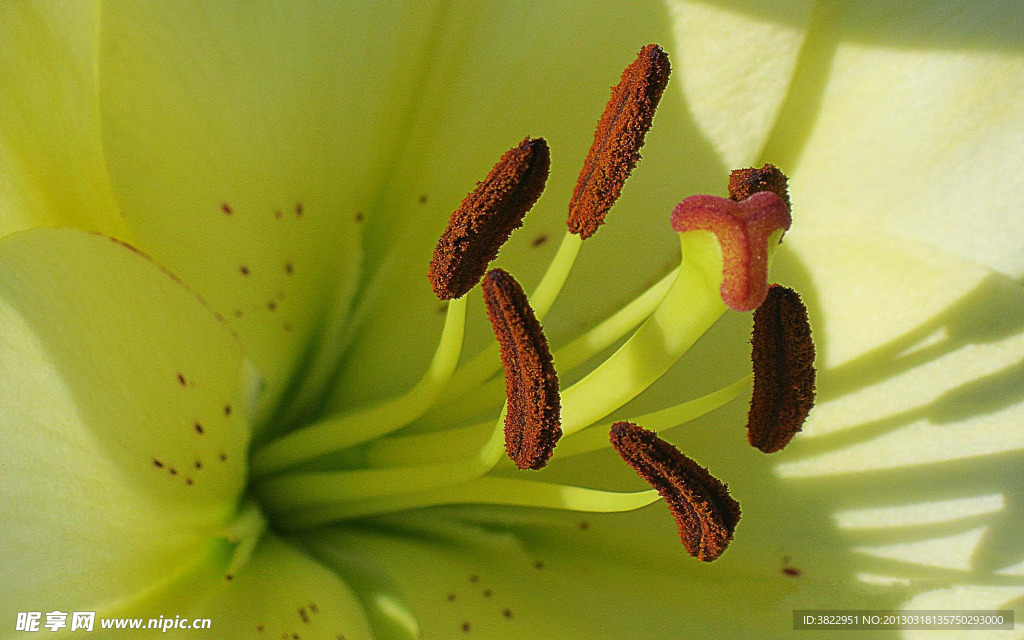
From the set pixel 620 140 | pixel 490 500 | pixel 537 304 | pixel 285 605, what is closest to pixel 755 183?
pixel 620 140

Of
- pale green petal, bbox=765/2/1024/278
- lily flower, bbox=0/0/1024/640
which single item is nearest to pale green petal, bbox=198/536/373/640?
lily flower, bbox=0/0/1024/640

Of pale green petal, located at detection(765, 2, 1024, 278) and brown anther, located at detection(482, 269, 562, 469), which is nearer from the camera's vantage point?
brown anther, located at detection(482, 269, 562, 469)

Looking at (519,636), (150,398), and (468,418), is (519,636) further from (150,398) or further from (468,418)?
(150,398)

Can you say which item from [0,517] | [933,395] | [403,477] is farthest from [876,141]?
[0,517]

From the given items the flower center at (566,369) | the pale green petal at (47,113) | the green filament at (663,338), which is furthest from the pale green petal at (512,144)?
the pale green petal at (47,113)

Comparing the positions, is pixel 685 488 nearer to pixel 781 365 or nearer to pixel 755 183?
pixel 781 365

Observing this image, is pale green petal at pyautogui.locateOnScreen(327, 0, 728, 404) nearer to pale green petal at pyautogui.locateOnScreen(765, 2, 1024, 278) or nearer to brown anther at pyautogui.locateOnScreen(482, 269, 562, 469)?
pale green petal at pyautogui.locateOnScreen(765, 2, 1024, 278)

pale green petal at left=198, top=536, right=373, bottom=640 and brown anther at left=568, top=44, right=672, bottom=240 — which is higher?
brown anther at left=568, top=44, right=672, bottom=240

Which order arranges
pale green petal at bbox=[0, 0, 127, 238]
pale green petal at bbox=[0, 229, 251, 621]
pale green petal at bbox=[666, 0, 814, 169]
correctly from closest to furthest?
pale green petal at bbox=[0, 229, 251, 621] < pale green petal at bbox=[0, 0, 127, 238] < pale green petal at bbox=[666, 0, 814, 169]
